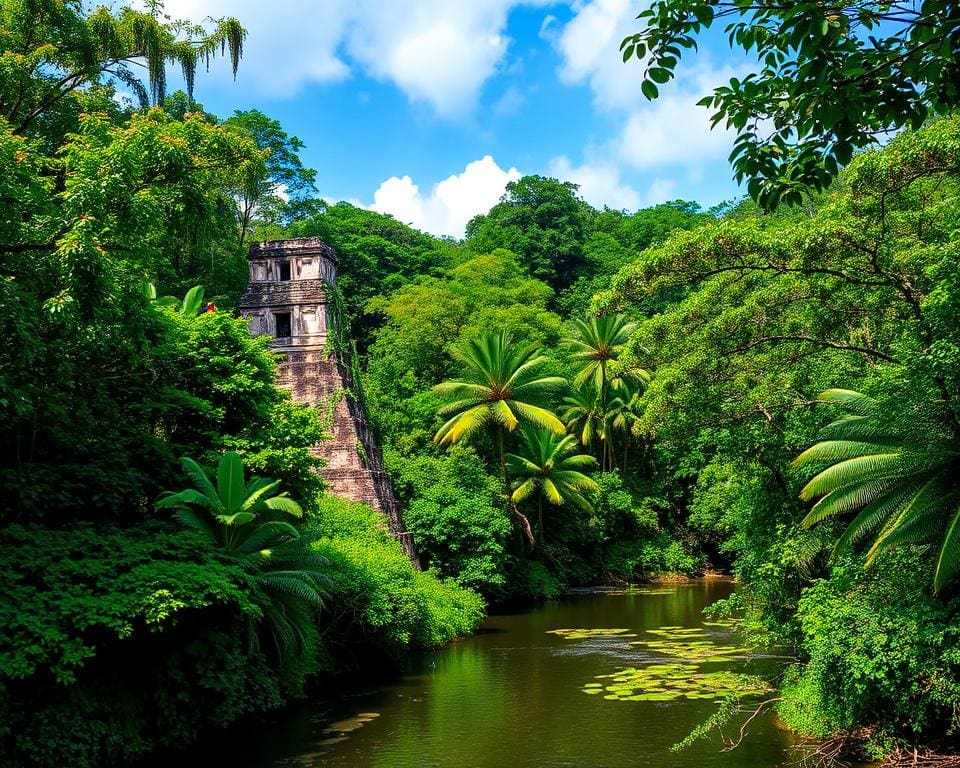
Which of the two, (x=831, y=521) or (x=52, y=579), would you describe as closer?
(x=52, y=579)

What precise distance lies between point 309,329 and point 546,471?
9994 millimetres

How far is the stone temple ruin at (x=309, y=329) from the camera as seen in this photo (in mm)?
24094

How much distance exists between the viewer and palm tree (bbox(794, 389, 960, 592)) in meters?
9.41

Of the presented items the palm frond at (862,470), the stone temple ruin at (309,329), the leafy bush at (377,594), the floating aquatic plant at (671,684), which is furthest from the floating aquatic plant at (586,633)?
the palm frond at (862,470)

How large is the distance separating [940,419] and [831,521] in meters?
3.39

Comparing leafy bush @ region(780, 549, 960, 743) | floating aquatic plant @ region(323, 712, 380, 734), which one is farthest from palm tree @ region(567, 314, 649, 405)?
leafy bush @ region(780, 549, 960, 743)

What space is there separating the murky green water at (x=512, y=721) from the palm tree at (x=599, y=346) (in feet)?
47.7

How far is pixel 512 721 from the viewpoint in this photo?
12.6 metres

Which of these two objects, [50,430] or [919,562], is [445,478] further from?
[919,562]

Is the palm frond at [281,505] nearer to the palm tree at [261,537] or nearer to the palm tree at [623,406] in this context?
the palm tree at [261,537]

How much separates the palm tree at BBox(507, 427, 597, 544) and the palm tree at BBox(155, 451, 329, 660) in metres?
15.9

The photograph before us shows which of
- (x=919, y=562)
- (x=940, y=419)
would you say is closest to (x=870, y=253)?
(x=940, y=419)

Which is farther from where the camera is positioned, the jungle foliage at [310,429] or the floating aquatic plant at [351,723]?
the floating aquatic plant at [351,723]

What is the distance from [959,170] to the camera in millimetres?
9453
